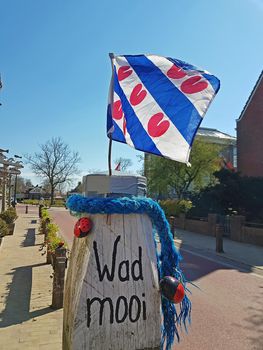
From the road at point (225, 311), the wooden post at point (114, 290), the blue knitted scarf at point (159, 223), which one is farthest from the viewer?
the road at point (225, 311)

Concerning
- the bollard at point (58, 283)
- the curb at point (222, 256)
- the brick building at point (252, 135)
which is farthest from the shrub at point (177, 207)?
the bollard at point (58, 283)

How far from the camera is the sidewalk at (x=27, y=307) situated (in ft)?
14.5

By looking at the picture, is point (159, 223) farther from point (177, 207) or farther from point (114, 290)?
point (177, 207)

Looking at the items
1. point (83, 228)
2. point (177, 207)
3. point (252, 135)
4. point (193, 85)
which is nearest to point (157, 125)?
point (193, 85)

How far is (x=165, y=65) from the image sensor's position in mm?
2721

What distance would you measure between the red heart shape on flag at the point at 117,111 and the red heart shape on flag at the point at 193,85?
537mm

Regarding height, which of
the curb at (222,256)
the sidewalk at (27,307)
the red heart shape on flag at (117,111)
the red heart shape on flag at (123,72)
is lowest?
the curb at (222,256)

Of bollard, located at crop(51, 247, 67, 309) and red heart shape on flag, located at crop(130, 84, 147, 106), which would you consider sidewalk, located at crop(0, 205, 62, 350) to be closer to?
bollard, located at crop(51, 247, 67, 309)

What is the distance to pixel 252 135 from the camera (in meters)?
24.2

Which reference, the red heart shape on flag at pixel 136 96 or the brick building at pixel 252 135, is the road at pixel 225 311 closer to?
the red heart shape on flag at pixel 136 96

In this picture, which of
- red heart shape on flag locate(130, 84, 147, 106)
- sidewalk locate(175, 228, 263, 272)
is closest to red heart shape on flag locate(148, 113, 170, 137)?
red heart shape on flag locate(130, 84, 147, 106)

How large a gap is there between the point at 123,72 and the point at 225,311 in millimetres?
4876

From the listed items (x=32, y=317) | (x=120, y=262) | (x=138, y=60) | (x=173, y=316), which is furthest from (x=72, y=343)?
(x=32, y=317)

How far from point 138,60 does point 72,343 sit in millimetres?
2133
